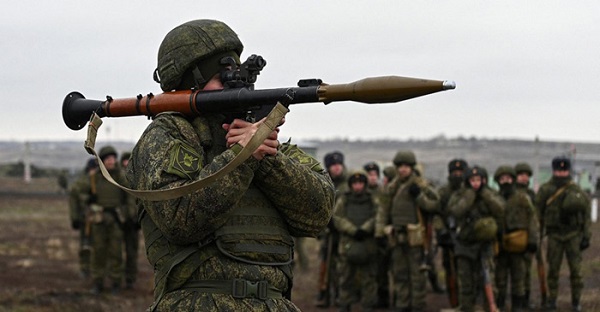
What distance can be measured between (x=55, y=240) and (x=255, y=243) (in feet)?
67.4

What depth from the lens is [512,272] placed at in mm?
13383

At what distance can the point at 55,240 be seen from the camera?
24094 millimetres

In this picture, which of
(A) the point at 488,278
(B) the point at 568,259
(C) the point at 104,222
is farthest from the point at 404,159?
(C) the point at 104,222

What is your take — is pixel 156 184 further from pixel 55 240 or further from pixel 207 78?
pixel 55 240

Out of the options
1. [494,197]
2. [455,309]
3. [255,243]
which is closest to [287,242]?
[255,243]

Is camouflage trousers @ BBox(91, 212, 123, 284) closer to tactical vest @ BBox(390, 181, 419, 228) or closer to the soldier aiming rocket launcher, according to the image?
tactical vest @ BBox(390, 181, 419, 228)

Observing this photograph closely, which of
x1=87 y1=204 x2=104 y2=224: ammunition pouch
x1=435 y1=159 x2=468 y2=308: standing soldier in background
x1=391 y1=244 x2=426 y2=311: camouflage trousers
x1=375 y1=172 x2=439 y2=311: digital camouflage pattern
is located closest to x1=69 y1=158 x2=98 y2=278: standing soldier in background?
x1=87 y1=204 x2=104 y2=224: ammunition pouch

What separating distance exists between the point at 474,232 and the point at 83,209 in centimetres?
670

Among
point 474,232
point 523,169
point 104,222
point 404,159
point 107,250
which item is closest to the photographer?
point 474,232

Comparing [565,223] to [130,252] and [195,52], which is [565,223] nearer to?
[130,252]

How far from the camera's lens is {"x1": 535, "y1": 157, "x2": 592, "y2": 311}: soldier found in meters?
13.4

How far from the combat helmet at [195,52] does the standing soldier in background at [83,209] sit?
1086 centimetres

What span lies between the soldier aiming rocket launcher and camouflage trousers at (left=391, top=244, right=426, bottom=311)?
9.00 m

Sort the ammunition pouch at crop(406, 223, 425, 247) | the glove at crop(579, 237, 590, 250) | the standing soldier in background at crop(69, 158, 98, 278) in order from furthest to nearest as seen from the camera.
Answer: the standing soldier in background at crop(69, 158, 98, 278), the glove at crop(579, 237, 590, 250), the ammunition pouch at crop(406, 223, 425, 247)
